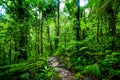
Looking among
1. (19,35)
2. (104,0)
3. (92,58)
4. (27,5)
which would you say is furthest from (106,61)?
(27,5)

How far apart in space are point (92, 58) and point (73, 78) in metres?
1.64

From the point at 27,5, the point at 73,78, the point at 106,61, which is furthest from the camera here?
the point at 27,5

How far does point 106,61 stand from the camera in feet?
19.9

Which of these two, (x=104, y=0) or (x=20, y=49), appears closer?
(x=104, y=0)

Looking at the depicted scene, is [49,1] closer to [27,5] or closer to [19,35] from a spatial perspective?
[27,5]

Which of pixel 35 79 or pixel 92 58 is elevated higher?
pixel 92 58

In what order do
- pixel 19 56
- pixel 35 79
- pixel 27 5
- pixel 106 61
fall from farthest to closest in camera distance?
1. pixel 27 5
2. pixel 19 56
3. pixel 35 79
4. pixel 106 61

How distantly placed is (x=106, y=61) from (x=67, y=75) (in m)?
2.52

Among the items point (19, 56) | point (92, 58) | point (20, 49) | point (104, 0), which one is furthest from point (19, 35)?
point (104, 0)

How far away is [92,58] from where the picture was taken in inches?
315

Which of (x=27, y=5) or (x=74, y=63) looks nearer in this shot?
(x=74, y=63)

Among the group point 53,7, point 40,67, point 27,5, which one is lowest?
point 40,67

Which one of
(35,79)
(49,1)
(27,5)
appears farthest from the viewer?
(49,1)

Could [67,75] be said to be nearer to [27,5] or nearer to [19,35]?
[19,35]
